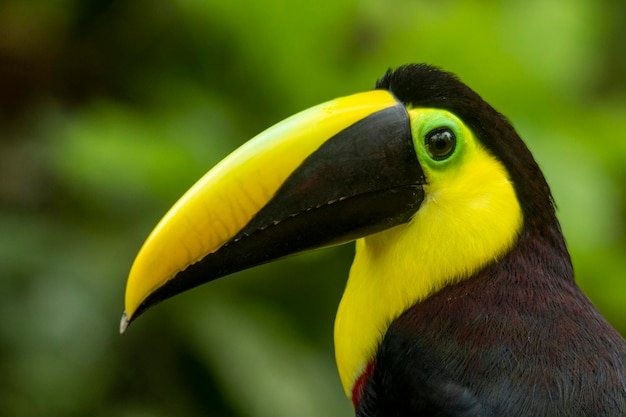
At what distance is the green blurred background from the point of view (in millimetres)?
2943

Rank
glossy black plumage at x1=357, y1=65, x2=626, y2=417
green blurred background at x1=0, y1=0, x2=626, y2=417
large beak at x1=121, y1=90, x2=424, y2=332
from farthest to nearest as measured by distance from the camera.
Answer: green blurred background at x1=0, y1=0, x2=626, y2=417
large beak at x1=121, y1=90, x2=424, y2=332
glossy black plumage at x1=357, y1=65, x2=626, y2=417

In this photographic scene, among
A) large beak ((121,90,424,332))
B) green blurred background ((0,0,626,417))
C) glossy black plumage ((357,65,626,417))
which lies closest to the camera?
glossy black plumage ((357,65,626,417))

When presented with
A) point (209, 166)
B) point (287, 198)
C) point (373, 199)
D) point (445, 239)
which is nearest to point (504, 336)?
point (445, 239)

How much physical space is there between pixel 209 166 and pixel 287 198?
50.2 inches

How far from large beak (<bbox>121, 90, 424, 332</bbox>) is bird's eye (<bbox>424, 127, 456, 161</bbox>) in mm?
36

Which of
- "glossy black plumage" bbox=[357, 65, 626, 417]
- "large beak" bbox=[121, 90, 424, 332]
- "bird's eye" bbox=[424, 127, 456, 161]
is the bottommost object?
"glossy black plumage" bbox=[357, 65, 626, 417]

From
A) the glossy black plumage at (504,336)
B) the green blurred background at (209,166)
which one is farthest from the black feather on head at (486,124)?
the green blurred background at (209,166)

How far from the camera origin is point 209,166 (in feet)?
10.1

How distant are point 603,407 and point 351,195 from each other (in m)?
0.59

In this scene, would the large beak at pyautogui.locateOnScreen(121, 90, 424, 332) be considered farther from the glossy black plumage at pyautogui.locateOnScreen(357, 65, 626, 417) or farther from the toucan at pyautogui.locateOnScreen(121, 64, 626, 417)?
the glossy black plumage at pyautogui.locateOnScreen(357, 65, 626, 417)

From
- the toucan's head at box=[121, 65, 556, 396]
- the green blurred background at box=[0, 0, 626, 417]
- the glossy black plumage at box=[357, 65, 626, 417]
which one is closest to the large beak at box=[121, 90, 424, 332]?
the toucan's head at box=[121, 65, 556, 396]

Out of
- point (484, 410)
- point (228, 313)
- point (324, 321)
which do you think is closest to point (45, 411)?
point (228, 313)

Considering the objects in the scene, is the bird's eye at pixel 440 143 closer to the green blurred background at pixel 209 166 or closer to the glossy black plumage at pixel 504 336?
the glossy black plumage at pixel 504 336

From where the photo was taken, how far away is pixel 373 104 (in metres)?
1.89
